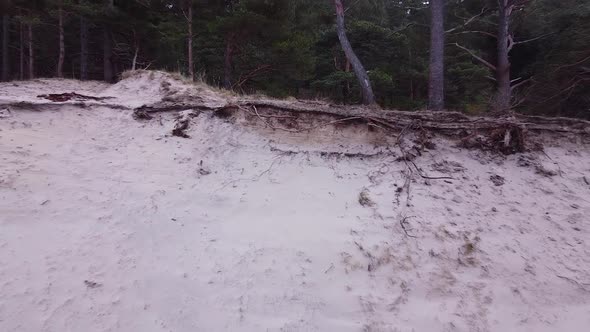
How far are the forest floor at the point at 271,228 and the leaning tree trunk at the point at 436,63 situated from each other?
3.58 m

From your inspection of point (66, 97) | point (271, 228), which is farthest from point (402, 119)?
point (66, 97)

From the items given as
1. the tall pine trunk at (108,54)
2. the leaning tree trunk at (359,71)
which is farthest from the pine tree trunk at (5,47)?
the leaning tree trunk at (359,71)

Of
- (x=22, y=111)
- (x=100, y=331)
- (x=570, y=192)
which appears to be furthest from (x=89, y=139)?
(x=570, y=192)

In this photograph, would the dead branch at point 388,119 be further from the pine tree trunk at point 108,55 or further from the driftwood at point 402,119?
the pine tree trunk at point 108,55

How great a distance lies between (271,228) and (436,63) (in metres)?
6.70

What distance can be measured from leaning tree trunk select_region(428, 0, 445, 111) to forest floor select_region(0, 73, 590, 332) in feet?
11.7

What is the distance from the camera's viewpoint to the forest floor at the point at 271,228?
331 cm

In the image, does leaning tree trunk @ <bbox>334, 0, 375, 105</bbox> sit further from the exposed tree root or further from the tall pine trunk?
the tall pine trunk

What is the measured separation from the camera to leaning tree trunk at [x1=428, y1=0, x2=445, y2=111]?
864 centimetres

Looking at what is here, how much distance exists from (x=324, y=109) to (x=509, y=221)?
2.80 m

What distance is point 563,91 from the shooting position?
8.07m

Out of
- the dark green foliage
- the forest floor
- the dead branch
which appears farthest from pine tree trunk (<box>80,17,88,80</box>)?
the dead branch

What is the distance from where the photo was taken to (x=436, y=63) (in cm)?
873

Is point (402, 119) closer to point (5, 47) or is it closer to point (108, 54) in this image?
point (108, 54)
